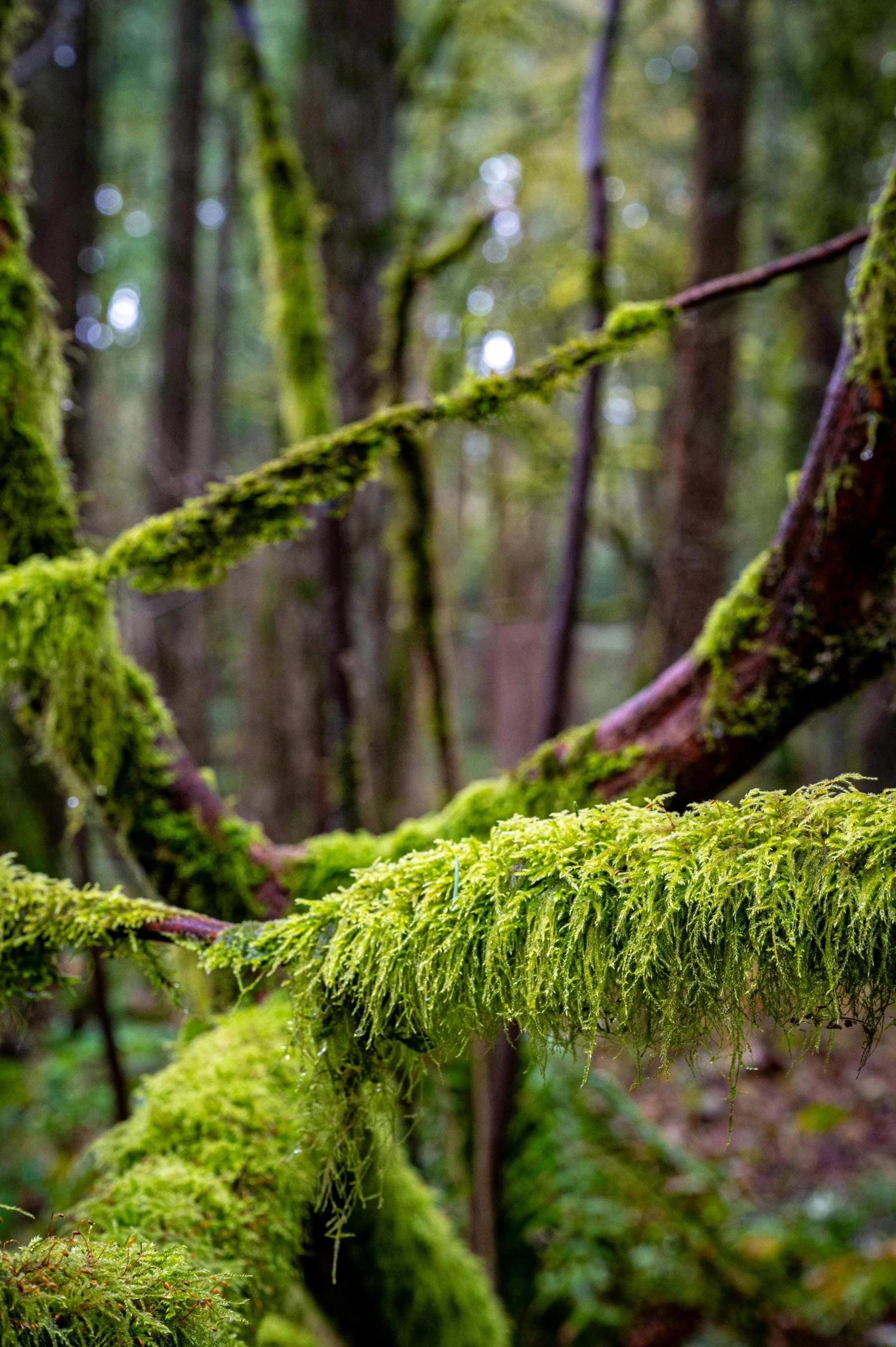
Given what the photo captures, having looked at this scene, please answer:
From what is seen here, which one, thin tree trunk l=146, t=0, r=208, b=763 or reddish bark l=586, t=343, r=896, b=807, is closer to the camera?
reddish bark l=586, t=343, r=896, b=807

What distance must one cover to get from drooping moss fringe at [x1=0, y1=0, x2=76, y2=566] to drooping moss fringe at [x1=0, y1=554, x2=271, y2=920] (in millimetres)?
117

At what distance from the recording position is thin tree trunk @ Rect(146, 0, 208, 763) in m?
9.27

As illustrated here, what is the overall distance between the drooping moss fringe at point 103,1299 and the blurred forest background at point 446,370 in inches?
25.9

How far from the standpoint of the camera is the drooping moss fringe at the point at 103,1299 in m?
0.88

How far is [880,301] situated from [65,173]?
7990 millimetres

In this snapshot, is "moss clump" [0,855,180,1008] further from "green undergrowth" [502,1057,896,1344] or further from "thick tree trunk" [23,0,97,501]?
"thick tree trunk" [23,0,97,501]

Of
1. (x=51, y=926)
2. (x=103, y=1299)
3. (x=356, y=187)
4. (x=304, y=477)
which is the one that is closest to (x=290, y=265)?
(x=356, y=187)

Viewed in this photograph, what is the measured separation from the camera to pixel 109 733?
77.2 inches

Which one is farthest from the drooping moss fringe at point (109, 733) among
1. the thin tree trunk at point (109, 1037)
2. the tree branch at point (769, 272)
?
the tree branch at point (769, 272)

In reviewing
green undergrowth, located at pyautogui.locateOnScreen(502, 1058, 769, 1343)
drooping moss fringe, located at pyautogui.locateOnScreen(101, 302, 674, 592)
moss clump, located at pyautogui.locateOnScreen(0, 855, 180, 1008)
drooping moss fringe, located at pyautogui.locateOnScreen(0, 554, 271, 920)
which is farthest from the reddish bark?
green undergrowth, located at pyautogui.locateOnScreen(502, 1058, 769, 1343)

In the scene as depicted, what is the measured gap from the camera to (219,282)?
37.5 feet

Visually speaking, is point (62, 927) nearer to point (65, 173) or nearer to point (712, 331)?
point (712, 331)

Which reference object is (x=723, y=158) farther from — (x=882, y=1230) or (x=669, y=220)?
(x=882, y=1230)

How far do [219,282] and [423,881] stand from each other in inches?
482
